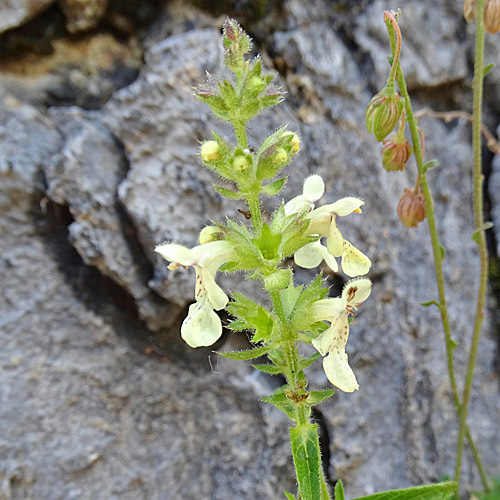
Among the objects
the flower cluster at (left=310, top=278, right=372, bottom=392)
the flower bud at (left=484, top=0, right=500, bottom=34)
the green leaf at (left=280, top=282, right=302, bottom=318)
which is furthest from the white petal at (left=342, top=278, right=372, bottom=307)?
the flower bud at (left=484, top=0, right=500, bottom=34)

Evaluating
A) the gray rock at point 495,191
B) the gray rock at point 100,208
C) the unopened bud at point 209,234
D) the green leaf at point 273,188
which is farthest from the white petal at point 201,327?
the gray rock at point 495,191

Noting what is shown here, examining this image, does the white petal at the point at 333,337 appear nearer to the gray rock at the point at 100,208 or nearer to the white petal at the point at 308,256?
the white petal at the point at 308,256

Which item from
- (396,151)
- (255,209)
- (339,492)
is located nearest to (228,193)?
(255,209)

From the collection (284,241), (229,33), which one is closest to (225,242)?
(284,241)

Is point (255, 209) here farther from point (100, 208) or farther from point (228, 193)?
point (100, 208)

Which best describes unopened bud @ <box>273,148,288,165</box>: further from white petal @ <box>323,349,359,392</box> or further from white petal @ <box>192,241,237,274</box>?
white petal @ <box>323,349,359,392</box>
